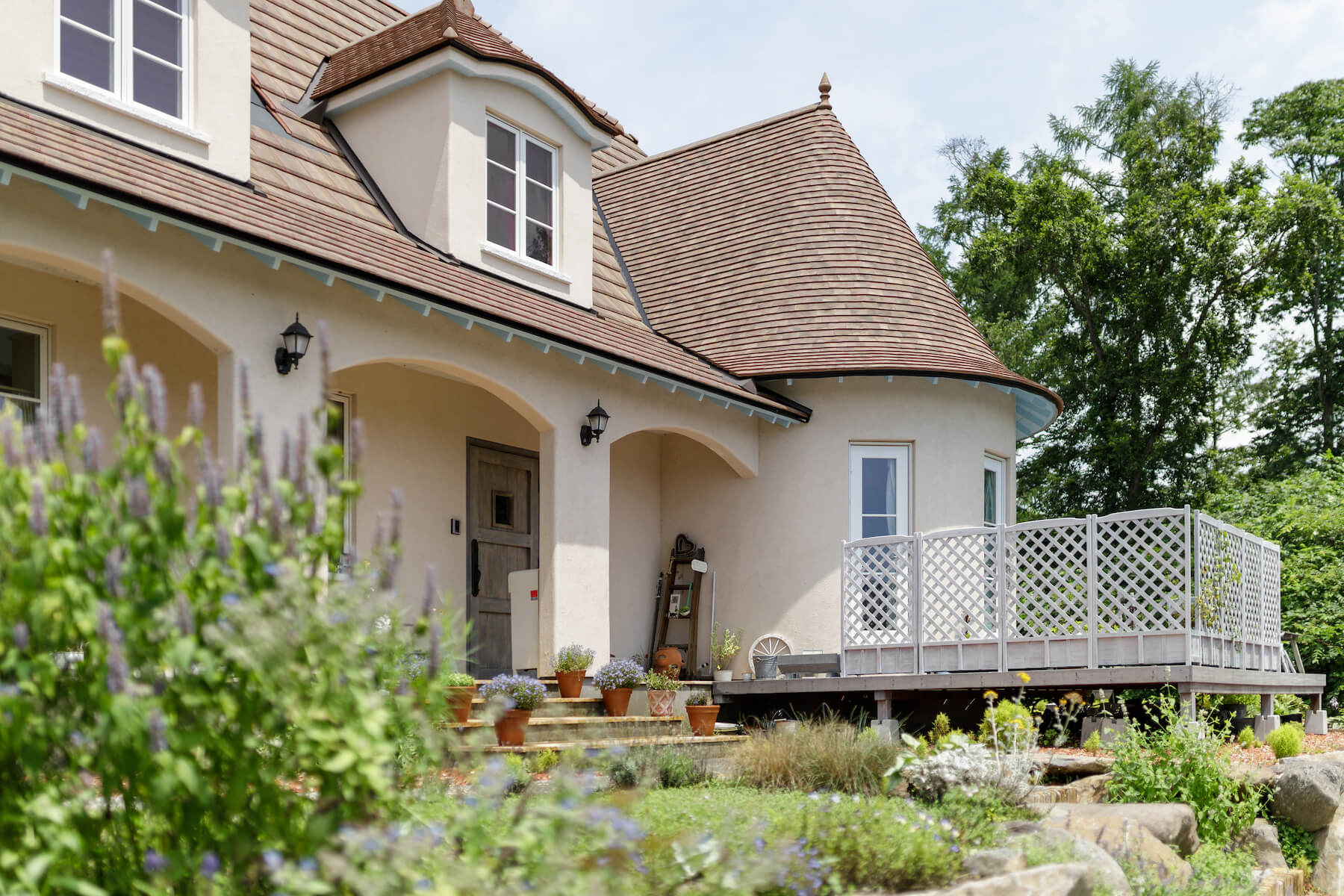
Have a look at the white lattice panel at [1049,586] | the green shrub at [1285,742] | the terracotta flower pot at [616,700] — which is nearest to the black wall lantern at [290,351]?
the terracotta flower pot at [616,700]

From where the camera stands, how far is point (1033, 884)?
4852 millimetres

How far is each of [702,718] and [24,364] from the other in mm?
6015

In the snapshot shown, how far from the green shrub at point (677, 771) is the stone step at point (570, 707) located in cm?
220

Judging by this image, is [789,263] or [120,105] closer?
[120,105]

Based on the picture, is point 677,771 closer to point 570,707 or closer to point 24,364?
point 570,707

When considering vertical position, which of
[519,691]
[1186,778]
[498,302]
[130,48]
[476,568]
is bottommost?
[1186,778]

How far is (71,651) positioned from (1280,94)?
29697 millimetres

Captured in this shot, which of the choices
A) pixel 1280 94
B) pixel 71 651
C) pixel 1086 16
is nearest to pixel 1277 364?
→ pixel 1280 94

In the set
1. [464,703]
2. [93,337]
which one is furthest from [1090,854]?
[93,337]

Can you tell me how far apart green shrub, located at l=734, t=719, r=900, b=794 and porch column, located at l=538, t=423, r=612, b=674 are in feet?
10.3

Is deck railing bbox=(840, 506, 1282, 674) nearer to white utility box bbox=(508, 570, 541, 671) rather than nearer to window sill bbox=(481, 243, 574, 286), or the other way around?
white utility box bbox=(508, 570, 541, 671)

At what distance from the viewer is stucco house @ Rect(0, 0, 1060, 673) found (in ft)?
26.9

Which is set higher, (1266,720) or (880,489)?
(880,489)

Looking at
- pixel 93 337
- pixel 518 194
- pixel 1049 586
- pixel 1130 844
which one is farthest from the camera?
pixel 518 194
